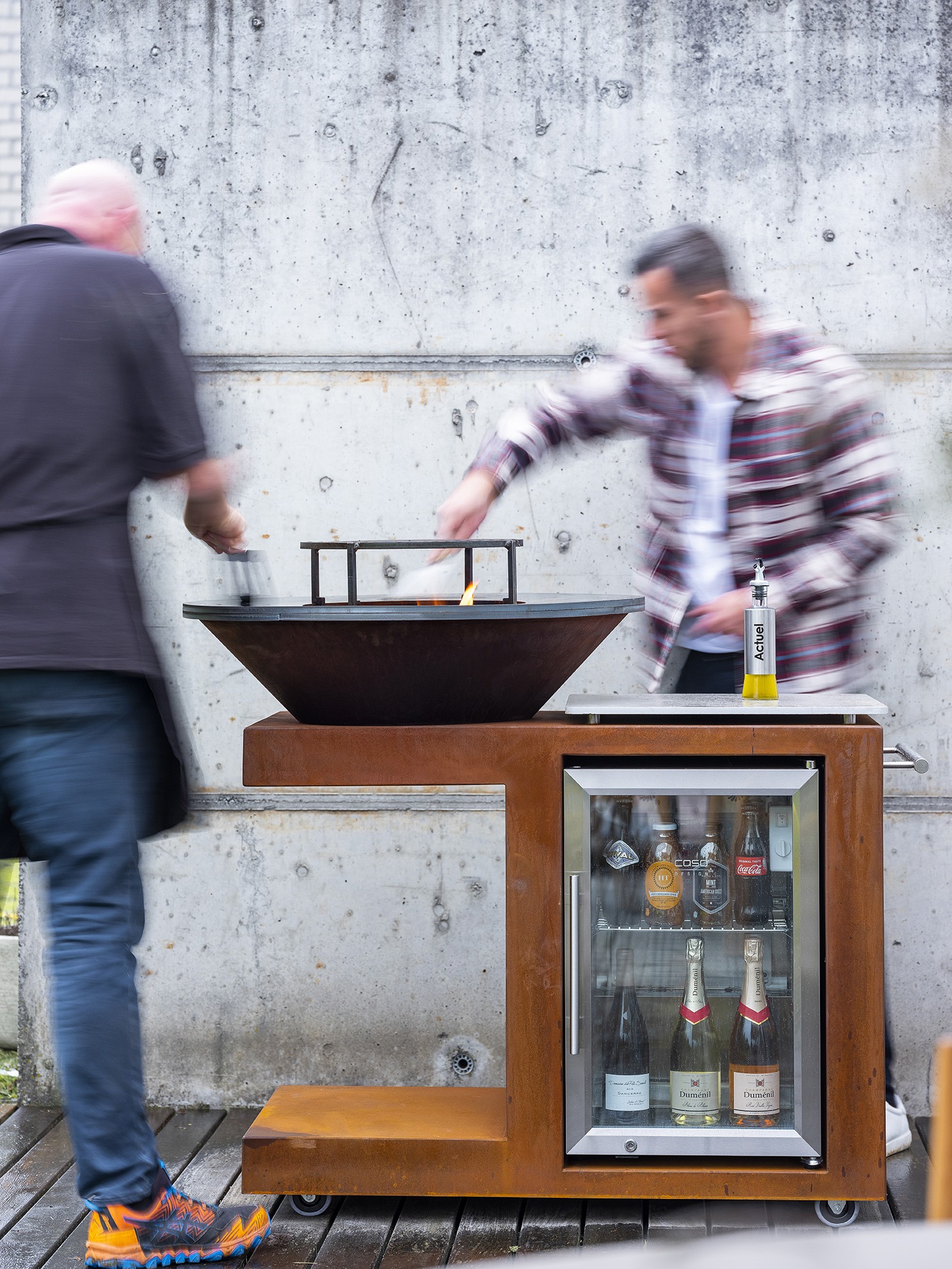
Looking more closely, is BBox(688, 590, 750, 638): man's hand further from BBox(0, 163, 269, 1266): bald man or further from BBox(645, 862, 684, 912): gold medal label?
BBox(0, 163, 269, 1266): bald man

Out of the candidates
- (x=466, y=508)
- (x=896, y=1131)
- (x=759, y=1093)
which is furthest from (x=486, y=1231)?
(x=466, y=508)

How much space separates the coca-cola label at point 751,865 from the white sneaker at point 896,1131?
69 cm

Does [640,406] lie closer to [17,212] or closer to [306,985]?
[306,985]

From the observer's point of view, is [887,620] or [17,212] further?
[17,212]

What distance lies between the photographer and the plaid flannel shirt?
256cm

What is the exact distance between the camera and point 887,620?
3100mm

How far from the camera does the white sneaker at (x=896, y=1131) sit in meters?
2.74

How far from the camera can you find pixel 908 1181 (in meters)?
2.62

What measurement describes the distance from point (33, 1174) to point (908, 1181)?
71.3 inches

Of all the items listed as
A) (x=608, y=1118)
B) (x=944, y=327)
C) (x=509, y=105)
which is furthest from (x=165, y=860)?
(x=944, y=327)

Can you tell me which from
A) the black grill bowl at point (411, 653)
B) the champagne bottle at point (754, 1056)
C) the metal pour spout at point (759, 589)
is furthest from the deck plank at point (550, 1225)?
the metal pour spout at point (759, 589)

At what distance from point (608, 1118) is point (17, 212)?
2.78 m

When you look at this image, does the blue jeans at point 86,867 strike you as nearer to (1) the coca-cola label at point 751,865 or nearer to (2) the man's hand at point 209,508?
(2) the man's hand at point 209,508

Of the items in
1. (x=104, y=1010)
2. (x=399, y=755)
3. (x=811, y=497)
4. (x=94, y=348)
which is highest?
(x=94, y=348)
